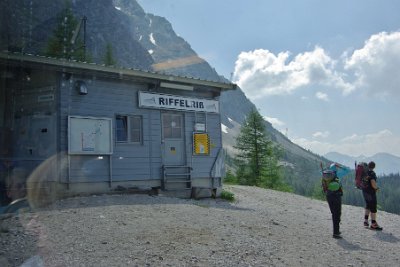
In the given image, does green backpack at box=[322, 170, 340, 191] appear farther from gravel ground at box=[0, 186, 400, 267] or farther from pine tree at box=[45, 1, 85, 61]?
pine tree at box=[45, 1, 85, 61]

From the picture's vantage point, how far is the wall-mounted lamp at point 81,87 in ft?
41.9

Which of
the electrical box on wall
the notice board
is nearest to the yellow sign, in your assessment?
the electrical box on wall

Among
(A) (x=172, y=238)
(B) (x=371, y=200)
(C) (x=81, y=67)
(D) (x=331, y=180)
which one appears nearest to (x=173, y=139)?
(C) (x=81, y=67)

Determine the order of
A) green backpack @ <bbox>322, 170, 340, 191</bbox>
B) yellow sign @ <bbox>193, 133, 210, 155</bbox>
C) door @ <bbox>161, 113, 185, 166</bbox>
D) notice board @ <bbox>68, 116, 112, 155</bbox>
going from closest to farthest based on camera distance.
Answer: green backpack @ <bbox>322, 170, 340, 191</bbox> < notice board @ <bbox>68, 116, 112, 155</bbox> < door @ <bbox>161, 113, 185, 166</bbox> < yellow sign @ <bbox>193, 133, 210, 155</bbox>

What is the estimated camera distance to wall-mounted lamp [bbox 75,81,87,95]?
1279 centimetres

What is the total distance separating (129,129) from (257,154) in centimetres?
2843

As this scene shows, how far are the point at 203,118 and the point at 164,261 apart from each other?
32.4ft

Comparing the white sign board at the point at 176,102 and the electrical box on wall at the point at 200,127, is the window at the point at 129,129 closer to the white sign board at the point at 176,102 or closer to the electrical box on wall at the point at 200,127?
the white sign board at the point at 176,102

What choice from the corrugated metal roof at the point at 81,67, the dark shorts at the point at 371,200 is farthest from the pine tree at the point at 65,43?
the dark shorts at the point at 371,200

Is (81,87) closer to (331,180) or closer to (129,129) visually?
(129,129)

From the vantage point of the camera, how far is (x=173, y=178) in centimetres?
1497

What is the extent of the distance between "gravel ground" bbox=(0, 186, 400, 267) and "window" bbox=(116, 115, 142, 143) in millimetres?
2305

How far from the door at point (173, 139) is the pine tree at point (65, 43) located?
21.2 meters

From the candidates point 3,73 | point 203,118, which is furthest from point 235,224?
point 3,73
